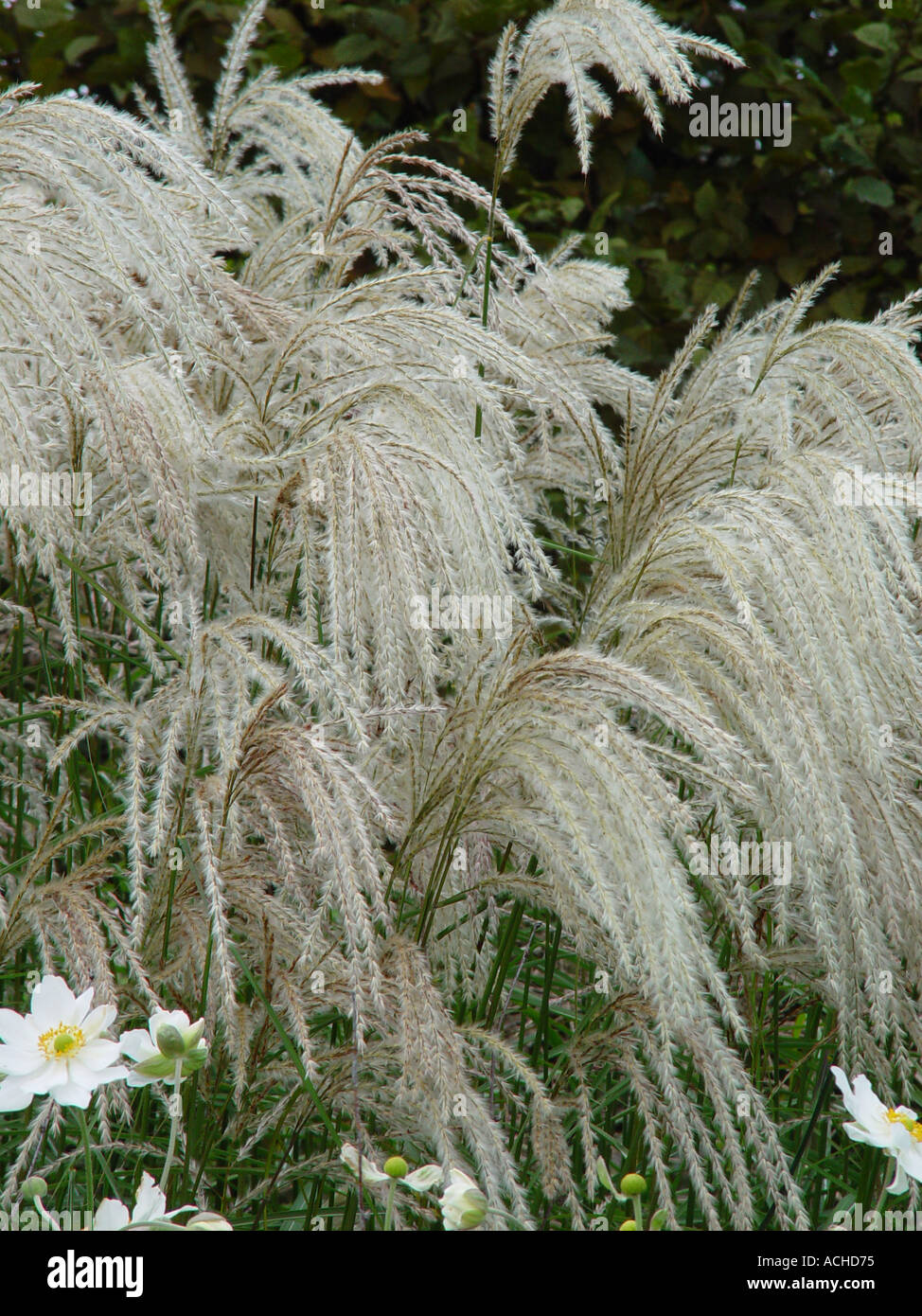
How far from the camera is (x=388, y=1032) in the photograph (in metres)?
1.54

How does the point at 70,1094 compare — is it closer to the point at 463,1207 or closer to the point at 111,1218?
the point at 111,1218

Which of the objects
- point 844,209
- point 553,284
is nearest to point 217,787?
point 553,284

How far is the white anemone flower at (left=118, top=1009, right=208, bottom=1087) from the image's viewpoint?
122cm

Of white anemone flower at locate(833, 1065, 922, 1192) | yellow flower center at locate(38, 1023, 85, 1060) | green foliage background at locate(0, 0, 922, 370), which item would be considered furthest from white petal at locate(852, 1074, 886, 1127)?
green foliage background at locate(0, 0, 922, 370)

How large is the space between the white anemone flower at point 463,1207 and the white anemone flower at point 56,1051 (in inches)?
12.4

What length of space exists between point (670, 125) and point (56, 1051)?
13.2 ft

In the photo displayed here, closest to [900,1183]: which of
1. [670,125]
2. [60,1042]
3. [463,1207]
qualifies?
[463,1207]

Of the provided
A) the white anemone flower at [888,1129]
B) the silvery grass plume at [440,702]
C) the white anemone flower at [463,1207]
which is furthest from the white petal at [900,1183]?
the white anemone flower at [463,1207]

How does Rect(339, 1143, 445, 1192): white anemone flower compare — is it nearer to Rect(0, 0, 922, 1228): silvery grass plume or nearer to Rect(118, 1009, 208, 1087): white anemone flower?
Rect(0, 0, 922, 1228): silvery grass plume

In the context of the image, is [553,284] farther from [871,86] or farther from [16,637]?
[871,86]

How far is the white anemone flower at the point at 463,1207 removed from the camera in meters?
1.15

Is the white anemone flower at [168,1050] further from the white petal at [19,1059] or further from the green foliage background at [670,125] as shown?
the green foliage background at [670,125]

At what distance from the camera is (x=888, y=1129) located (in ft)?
4.16

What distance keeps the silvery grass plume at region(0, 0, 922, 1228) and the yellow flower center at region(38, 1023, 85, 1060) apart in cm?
16
